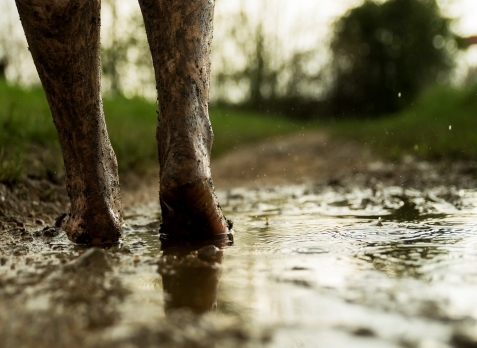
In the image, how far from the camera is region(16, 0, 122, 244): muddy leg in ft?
5.10

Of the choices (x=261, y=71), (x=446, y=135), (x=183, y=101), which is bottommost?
(x=446, y=135)

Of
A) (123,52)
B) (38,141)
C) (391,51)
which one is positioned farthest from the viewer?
(391,51)

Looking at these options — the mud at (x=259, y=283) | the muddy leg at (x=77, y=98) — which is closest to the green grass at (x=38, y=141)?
the mud at (x=259, y=283)

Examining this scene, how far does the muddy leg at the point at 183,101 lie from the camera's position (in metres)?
1.52

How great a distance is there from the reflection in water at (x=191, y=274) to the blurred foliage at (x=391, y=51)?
17934mm

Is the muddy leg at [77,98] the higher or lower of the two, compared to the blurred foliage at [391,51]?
lower

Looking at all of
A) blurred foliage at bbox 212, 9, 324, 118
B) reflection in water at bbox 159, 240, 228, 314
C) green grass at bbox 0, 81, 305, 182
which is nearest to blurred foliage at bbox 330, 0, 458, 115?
blurred foliage at bbox 212, 9, 324, 118

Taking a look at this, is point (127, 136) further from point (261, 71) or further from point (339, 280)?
point (261, 71)

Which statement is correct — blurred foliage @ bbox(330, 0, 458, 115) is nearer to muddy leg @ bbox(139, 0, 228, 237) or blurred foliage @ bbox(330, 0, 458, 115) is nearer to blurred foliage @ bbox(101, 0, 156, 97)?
blurred foliage @ bbox(101, 0, 156, 97)

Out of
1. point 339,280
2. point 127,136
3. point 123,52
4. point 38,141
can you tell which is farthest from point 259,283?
point 123,52

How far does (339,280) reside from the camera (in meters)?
1.08

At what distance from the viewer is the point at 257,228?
1801mm

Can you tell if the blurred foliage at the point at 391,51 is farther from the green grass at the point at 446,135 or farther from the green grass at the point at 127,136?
the green grass at the point at 446,135

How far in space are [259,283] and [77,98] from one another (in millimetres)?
894
